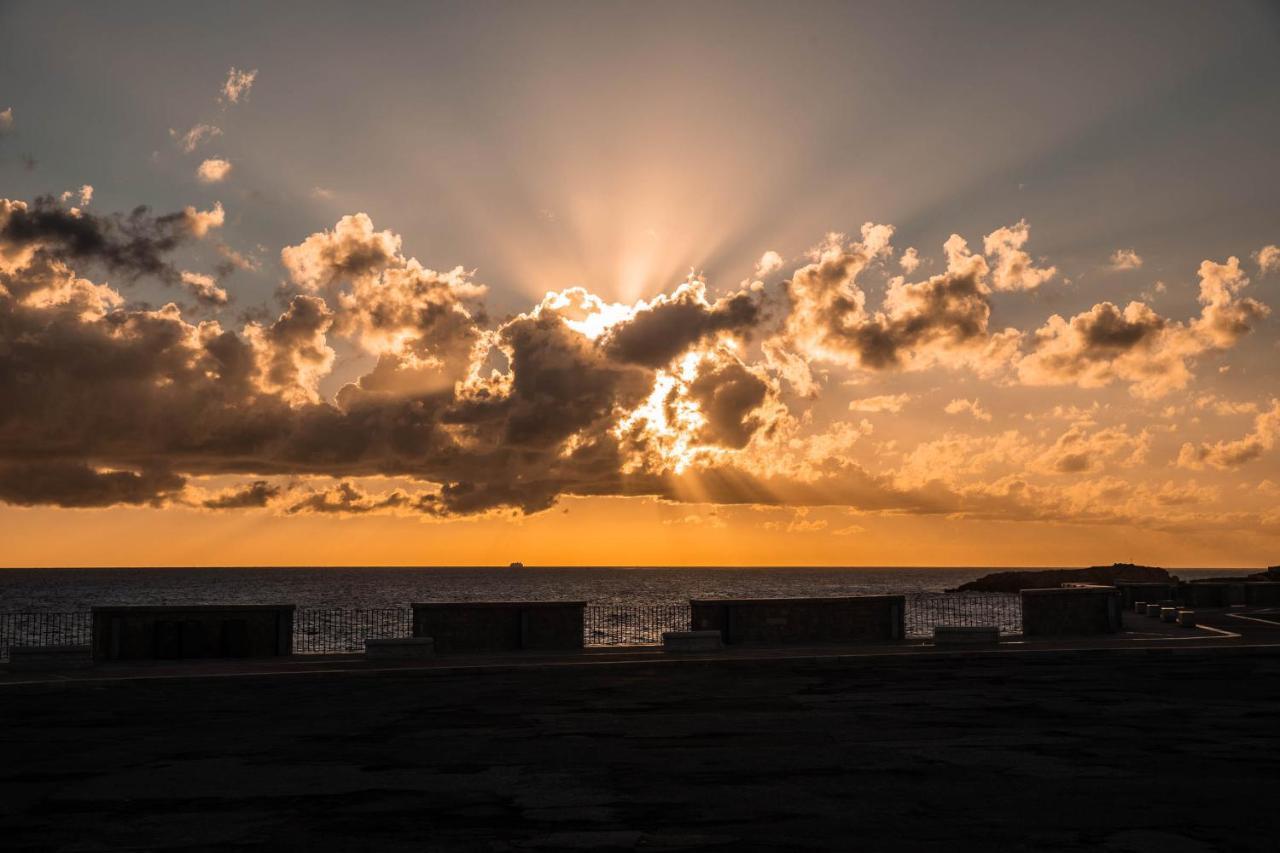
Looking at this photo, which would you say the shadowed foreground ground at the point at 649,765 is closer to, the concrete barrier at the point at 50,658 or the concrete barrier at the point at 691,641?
the concrete barrier at the point at 50,658

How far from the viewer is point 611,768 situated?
16031mm

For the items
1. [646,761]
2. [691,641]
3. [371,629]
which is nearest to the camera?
[646,761]

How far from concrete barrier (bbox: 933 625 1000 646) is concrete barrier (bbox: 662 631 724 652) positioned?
6.94m

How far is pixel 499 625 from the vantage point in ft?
124

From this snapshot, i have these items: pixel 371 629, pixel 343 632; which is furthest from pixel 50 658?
pixel 371 629

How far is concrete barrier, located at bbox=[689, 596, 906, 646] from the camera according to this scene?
3969cm

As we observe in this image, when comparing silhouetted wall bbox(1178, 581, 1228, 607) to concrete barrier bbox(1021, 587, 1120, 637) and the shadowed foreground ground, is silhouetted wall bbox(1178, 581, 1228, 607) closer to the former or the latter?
concrete barrier bbox(1021, 587, 1120, 637)

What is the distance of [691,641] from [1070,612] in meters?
15.6

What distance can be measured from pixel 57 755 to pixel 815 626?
2642 centimetres

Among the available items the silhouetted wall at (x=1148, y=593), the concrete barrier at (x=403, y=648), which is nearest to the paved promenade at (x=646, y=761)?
the concrete barrier at (x=403, y=648)

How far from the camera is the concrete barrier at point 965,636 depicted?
124 ft

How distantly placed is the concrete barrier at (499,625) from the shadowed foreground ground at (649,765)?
30.1ft

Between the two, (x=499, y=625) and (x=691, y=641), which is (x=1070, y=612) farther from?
(x=499, y=625)

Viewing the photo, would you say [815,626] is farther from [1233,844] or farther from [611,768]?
[1233,844]
